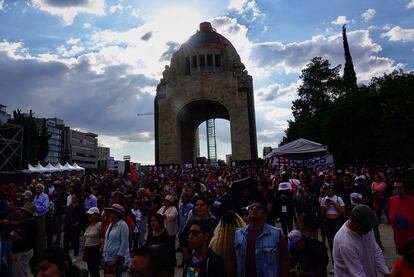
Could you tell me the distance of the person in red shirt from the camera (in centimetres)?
564

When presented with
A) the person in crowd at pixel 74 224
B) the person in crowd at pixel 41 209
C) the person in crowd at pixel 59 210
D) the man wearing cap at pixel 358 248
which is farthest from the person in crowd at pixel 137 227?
the man wearing cap at pixel 358 248

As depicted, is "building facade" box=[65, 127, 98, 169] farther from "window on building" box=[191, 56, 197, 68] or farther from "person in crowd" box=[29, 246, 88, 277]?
"person in crowd" box=[29, 246, 88, 277]

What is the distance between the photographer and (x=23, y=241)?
5980 millimetres

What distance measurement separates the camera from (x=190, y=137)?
1778 inches

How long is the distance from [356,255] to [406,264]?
0.50m

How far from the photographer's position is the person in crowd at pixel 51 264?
246cm

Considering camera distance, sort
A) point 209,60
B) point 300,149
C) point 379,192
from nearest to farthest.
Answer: point 379,192 → point 300,149 → point 209,60

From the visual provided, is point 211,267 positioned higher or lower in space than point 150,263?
lower

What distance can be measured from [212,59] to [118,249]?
36745 millimetres

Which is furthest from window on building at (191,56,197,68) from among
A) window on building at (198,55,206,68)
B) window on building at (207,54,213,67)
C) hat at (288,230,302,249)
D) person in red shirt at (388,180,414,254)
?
hat at (288,230,302,249)

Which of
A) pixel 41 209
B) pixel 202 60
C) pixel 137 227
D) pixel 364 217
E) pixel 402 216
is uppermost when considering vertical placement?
pixel 202 60

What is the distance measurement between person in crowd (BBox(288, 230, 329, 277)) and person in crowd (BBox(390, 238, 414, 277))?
2.25 feet

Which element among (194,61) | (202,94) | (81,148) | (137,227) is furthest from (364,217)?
(81,148)

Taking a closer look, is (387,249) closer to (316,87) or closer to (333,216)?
(333,216)
